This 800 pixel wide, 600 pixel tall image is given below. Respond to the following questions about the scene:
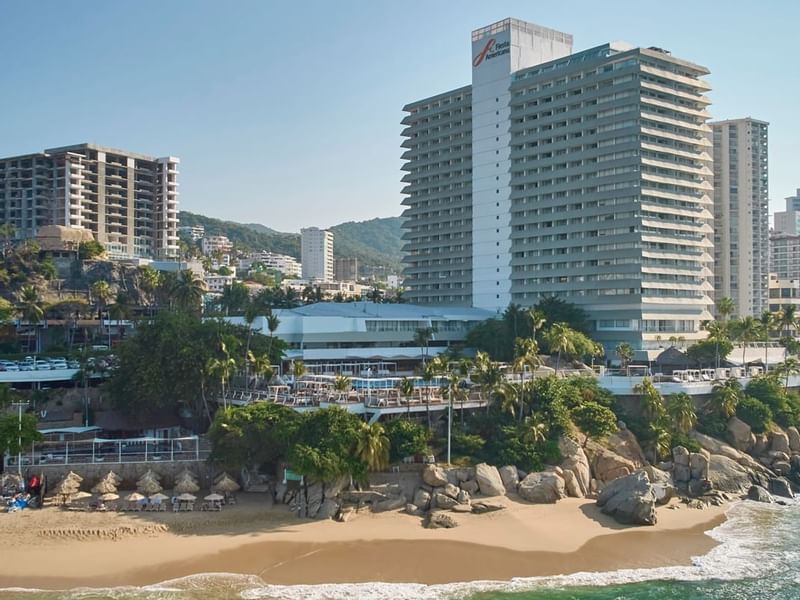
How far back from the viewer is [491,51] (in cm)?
11938

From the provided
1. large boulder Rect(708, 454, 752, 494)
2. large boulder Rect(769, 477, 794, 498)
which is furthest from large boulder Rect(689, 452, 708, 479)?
large boulder Rect(769, 477, 794, 498)

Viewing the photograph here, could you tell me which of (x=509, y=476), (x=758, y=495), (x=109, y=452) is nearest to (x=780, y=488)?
(x=758, y=495)

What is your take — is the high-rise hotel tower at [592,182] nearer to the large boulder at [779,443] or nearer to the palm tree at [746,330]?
the palm tree at [746,330]

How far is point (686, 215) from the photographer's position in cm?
10506

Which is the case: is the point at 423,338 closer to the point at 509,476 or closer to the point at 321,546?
the point at 509,476

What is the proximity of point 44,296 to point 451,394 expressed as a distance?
78.4m

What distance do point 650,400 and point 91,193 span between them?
123 meters

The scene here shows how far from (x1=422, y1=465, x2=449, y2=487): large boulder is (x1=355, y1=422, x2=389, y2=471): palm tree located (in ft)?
9.36

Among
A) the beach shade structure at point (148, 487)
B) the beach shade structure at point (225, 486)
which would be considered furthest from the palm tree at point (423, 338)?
the beach shade structure at point (148, 487)

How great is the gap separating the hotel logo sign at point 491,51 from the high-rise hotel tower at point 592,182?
0.23m

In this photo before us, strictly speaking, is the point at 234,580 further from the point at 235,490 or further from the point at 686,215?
the point at 686,215

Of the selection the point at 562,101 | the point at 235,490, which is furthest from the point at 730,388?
the point at 562,101

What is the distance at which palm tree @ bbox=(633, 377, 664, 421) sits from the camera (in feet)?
206

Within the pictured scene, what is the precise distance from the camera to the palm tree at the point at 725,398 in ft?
219
